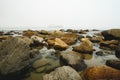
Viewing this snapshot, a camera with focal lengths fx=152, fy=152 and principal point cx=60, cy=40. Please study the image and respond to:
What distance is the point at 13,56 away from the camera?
284 inches

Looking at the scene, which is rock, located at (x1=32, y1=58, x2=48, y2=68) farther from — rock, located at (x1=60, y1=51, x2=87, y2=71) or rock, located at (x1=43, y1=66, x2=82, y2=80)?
rock, located at (x1=43, y1=66, x2=82, y2=80)

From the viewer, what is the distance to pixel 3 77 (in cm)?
680

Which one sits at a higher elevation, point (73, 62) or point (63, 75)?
point (63, 75)

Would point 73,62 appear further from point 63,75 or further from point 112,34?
point 112,34

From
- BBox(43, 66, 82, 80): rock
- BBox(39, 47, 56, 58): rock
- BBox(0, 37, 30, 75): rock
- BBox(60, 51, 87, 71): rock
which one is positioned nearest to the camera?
BBox(43, 66, 82, 80): rock

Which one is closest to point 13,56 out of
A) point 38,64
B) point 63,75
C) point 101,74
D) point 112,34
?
point 38,64

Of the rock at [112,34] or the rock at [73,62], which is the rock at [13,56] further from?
the rock at [112,34]

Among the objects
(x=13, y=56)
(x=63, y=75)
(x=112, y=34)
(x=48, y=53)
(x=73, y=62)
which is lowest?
(x=48, y=53)

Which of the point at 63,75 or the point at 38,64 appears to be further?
the point at 38,64

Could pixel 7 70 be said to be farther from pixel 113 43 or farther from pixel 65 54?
pixel 113 43

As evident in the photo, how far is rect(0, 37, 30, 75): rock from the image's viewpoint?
22.5 ft

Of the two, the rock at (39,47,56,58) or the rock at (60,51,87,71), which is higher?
the rock at (60,51,87,71)

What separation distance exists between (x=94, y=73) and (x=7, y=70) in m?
3.81

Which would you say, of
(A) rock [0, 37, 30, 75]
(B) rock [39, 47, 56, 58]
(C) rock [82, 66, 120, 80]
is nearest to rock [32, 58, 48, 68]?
(A) rock [0, 37, 30, 75]
